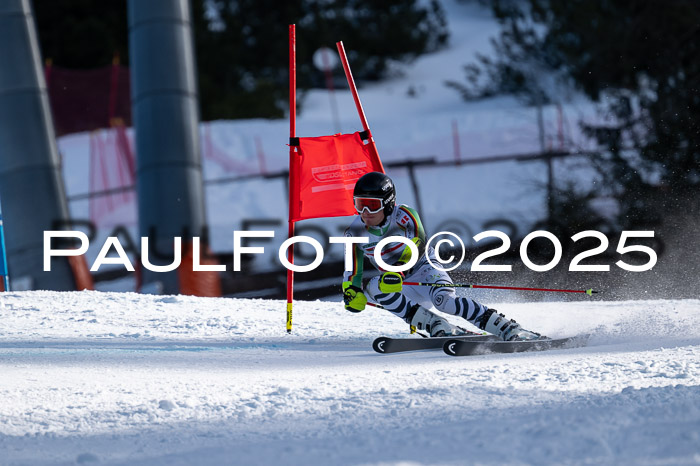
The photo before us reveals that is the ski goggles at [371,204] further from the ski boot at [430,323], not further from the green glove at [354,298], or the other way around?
the ski boot at [430,323]

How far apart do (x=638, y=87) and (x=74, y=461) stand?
579 inches

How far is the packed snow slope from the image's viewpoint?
3.07 m

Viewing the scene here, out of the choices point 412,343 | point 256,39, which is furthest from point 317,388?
point 256,39

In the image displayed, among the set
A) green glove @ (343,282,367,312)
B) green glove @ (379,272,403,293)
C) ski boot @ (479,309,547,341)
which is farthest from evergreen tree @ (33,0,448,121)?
ski boot @ (479,309,547,341)

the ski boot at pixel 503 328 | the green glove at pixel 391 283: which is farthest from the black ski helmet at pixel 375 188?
the ski boot at pixel 503 328

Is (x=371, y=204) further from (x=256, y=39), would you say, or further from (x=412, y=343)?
(x=256, y=39)

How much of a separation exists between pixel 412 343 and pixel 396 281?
0.43 m

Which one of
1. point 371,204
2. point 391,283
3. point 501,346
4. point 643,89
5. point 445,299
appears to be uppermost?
point 643,89

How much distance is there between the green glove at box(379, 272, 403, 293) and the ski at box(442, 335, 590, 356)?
0.46 m

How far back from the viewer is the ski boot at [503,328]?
18.5 ft

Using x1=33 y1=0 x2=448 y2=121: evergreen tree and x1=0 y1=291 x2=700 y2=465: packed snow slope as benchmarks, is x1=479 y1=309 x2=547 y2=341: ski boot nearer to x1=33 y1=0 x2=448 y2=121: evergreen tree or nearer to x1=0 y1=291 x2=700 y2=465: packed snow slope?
x1=0 y1=291 x2=700 y2=465: packed snow slope

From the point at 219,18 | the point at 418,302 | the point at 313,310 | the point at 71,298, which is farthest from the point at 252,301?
the point at 219,18

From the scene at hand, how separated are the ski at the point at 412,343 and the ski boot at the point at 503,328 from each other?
0.07 metres

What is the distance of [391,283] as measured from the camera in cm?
557
